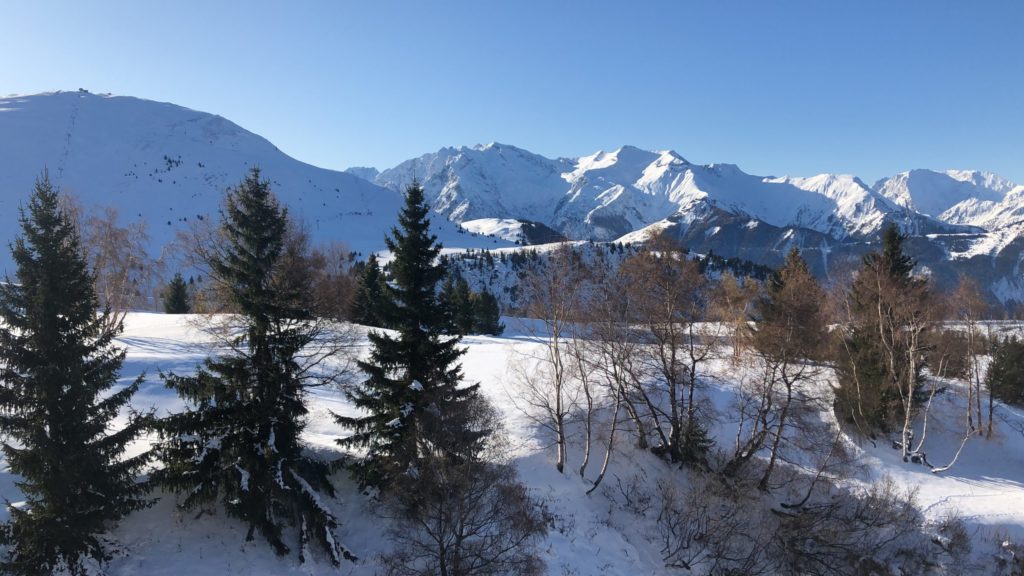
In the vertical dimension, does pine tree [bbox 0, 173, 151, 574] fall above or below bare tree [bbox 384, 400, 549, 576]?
above

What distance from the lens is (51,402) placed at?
11711 millimetres

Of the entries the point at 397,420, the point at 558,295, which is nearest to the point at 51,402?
the point at 397,420

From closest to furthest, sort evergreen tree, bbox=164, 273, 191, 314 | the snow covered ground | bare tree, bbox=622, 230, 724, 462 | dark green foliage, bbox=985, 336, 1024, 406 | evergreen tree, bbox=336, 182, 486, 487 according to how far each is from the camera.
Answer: the snow covered ground → evergreen tree, bbox=336, 182, 486, 487 → bare tree, bbox=622, 230, 724, 462 → dark green foliage, bbox=985, 336, 1024, 406 → evergreen tree, bbox=164, 273, 191, 314

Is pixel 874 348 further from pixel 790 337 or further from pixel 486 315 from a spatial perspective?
pixel 486 315

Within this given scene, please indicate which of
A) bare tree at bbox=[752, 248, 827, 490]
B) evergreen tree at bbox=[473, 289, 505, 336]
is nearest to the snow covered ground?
bare tree at bbox=[752, 248, 827, 490]

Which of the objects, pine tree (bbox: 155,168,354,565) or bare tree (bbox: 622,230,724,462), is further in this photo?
bare tree (bbox: 622,230,724,462)

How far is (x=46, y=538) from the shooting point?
11.5 meters

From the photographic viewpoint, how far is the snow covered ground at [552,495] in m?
14.5

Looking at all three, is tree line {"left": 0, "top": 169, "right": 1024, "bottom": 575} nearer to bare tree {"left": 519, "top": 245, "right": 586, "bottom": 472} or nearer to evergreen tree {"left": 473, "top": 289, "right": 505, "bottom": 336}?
bare tree {"left": 519, "top": 245, "right": 586, "bottom": 472}

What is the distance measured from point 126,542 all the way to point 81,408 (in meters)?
4.75

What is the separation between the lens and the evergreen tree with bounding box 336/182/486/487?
16.2 m

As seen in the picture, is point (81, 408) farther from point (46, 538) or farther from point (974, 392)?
point (974, 392)

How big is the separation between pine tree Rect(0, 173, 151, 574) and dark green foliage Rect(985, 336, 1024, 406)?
1993 inches

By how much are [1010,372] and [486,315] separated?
4701 cm
